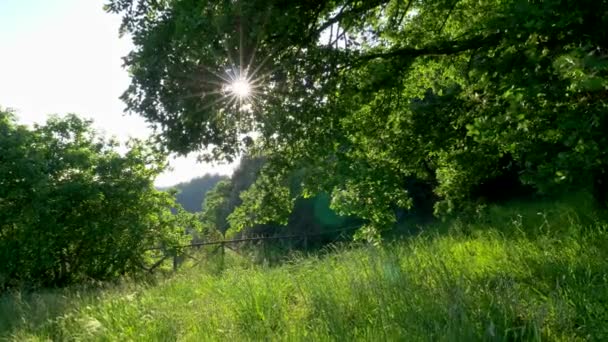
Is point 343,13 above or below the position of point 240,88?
above

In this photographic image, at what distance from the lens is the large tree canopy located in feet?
18.0

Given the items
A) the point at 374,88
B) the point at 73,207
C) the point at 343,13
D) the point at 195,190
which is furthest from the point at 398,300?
the point at 195,190

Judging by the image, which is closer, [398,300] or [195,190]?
[398,300]

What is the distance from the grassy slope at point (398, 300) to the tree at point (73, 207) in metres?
7.90

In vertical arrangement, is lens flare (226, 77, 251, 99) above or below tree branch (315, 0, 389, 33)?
below

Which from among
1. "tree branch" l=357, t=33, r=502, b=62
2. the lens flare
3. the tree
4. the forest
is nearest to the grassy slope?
the forest

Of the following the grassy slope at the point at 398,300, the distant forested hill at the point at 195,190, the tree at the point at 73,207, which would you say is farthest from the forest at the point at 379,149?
the distant forested hill at the point at 195,190

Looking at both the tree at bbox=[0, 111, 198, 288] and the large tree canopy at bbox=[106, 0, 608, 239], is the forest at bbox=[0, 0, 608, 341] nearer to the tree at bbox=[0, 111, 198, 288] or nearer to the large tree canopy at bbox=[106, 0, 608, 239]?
the large tree canopy at bbox=[106, 0, 608, 239]

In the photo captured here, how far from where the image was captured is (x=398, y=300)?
471cm

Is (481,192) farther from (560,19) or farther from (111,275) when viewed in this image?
(560,19)

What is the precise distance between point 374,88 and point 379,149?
155 cm

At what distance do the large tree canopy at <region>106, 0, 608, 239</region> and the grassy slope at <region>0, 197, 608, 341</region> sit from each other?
1158 millimetres

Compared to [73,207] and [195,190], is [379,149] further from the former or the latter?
[195,190]

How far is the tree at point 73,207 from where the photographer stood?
15438 mm
